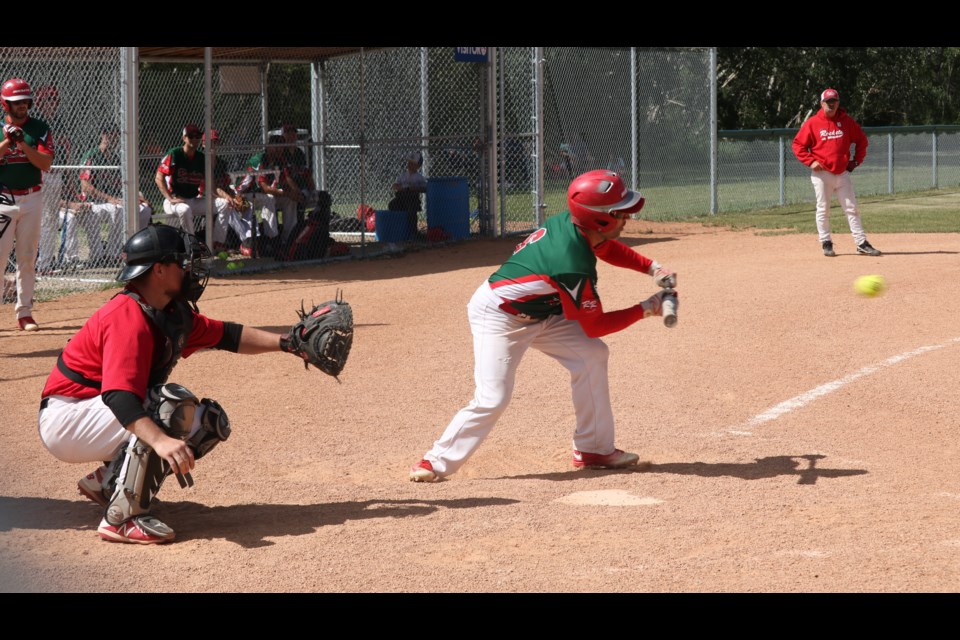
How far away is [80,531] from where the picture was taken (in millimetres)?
5102

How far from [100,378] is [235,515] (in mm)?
874

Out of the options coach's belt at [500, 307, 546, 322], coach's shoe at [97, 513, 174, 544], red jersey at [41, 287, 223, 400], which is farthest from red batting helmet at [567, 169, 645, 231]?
coach's shoe at [97, 513, 174, 544]

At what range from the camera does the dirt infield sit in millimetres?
4496

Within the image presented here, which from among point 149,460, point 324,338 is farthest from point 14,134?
point 149,460

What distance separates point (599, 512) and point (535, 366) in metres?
3.44

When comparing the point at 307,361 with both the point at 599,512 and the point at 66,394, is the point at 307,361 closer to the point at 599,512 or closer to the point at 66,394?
the point at 66,394

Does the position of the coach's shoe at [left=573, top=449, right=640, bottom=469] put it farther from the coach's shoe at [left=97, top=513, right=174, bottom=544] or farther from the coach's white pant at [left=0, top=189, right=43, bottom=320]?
the coach's white pant at [left=0, top=189, right=43, bottom=320]

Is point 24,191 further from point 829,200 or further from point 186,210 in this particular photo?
point 829,200

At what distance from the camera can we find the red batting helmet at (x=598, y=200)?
5.57 meters

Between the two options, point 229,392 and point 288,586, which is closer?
point 288,586

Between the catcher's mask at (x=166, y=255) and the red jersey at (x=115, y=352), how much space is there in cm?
12

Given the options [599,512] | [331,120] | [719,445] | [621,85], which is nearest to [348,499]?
[599,512]

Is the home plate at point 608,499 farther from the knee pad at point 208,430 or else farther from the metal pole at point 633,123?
the metal pole at point 633,123

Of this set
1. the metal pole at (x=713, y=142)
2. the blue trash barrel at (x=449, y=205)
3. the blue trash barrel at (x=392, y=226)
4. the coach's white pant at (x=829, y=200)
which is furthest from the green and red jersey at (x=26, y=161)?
the metal pole at (x=713, y=142)
